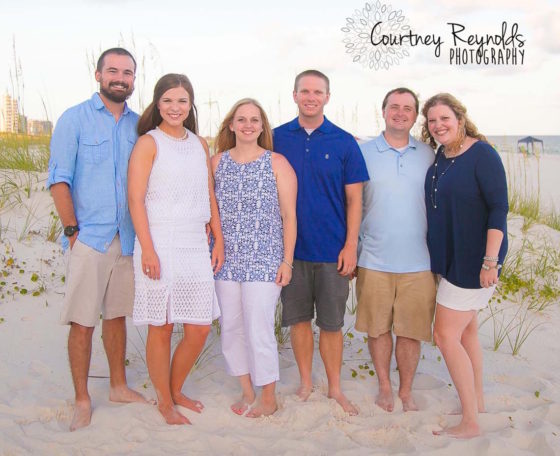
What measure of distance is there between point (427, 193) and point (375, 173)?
1.25 ft

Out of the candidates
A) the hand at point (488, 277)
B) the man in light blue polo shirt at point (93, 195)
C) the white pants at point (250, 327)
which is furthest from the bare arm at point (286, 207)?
the hand at point (488, 277)

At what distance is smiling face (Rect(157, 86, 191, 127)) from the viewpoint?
11.6 feet

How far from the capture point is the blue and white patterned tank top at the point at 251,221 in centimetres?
364

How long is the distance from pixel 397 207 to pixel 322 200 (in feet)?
1.72

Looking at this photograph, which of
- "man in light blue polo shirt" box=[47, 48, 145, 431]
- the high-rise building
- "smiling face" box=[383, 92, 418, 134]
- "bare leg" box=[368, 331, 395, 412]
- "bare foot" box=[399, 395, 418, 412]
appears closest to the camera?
"man in light blue polo shirt" box=[47, 48, 145, 431]

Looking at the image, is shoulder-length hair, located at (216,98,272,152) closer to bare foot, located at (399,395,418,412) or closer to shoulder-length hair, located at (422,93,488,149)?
shoulder-length hair, located at (422,93,488,149)

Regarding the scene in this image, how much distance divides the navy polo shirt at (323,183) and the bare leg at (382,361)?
0.76m

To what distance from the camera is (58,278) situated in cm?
560

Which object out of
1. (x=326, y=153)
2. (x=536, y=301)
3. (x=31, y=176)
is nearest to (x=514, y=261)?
(x=536, y=301)

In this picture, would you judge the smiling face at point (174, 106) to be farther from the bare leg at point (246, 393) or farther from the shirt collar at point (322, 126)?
the bare leg at point (246, 393)

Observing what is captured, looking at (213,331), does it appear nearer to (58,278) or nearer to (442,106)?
(58,278)

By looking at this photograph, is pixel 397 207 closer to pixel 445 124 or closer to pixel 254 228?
pixel 445 124

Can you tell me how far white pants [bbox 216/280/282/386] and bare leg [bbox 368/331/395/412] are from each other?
79 centimetres

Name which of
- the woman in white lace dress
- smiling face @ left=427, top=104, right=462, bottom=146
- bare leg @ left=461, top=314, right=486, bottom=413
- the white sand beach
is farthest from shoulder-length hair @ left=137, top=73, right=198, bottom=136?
bare leg @ left=461, top=314, right=486, bottom=413
